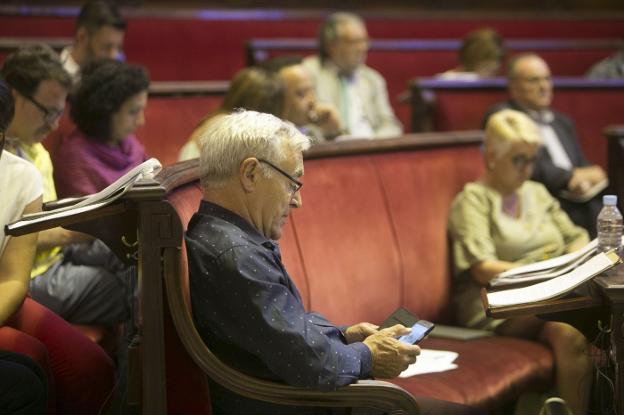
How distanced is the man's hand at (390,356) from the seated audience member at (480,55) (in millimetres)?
4011

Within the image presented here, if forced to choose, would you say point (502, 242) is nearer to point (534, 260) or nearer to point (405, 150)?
point (534, 260)

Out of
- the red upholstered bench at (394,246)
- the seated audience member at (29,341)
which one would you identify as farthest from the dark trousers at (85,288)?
the red upholstered bench at (394,246)

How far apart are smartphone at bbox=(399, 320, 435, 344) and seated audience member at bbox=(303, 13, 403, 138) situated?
3.09 metres

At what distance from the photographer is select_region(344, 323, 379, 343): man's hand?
247cm

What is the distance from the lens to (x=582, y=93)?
5664mm

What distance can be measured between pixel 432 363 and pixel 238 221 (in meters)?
0.97

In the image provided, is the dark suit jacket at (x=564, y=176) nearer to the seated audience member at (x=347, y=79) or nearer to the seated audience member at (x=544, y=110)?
the seated audience member at (x=544, y=110)

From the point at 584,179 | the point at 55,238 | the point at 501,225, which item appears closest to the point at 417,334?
the point at 55,238

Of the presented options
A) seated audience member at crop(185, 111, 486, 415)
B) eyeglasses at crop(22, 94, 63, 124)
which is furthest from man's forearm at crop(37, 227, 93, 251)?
seated audience member at crop(185, 111, 486, 415)

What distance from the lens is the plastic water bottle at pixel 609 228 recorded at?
9.30 ft

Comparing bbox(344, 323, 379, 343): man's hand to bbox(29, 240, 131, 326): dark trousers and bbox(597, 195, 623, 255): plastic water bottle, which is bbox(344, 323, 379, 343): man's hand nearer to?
bbox(597, 195, 623, 255): plastic water bottle

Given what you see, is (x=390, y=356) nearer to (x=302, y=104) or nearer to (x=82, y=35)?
(x=302, y=104)

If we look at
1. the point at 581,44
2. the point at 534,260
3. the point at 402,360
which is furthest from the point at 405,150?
the point at 581,44

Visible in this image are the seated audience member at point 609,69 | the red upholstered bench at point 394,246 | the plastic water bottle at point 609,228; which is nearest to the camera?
the plastic water bottle at point 609,228
